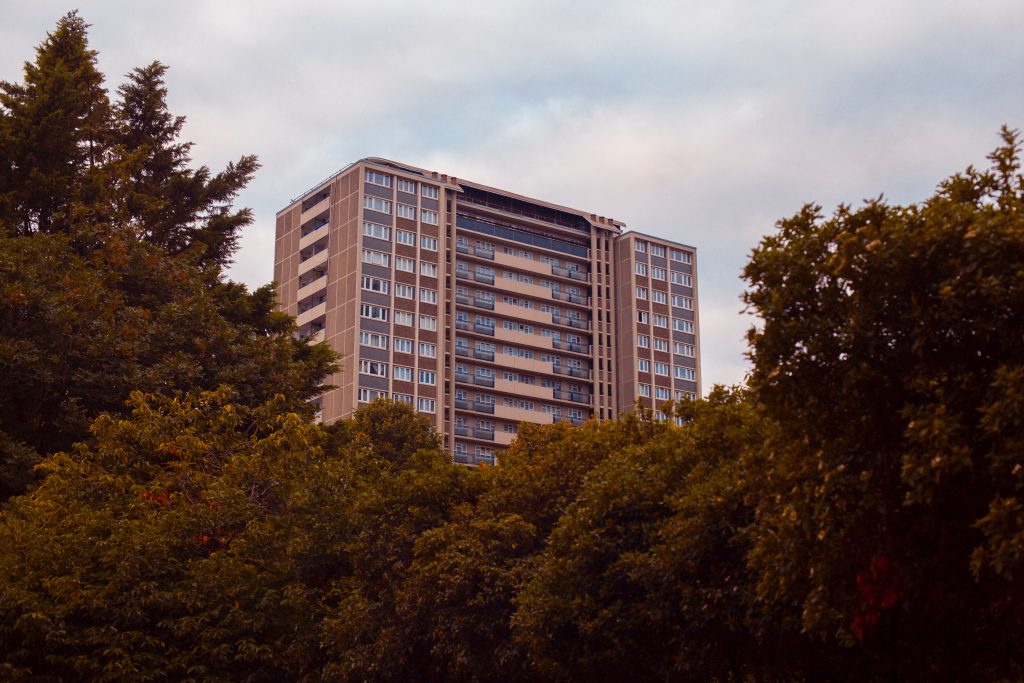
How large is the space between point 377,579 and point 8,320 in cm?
1484

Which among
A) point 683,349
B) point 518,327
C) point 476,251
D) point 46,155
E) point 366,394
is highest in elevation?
point 476,251

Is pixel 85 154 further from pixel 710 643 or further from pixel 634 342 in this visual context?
pixel 634 342

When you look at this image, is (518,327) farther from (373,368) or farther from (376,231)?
(373,368)

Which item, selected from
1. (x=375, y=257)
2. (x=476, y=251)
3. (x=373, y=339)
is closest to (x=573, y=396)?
(x=476, y=251)

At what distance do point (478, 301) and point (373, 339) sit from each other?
509 inches

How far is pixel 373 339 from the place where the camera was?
92000 millimetres

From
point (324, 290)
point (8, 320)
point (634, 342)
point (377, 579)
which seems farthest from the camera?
point (634, 342)

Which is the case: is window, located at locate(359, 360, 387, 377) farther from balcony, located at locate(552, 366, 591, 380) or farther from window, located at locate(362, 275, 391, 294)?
balcony, located at locate(552, 366, 591, 380)

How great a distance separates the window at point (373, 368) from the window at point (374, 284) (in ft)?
18.2

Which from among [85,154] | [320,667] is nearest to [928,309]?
[320,667]

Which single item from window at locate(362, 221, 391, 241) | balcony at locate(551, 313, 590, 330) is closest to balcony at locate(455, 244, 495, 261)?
window at locate(362, 221, 391, 241)

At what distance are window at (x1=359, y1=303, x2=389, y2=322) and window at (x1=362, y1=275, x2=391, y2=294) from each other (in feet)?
4.29

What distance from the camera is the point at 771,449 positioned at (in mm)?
14875

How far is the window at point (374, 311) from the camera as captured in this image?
3622 inches
